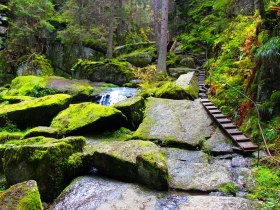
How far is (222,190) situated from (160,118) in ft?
12.1

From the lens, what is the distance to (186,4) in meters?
26.9

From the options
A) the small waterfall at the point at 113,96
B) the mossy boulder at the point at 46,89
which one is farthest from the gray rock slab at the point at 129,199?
the small waterfall at the point at 113,96

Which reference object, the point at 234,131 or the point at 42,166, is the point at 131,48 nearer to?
the point at 234,131

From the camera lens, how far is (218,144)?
6457 mm

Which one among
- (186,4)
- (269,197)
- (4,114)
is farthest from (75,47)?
(269,197)

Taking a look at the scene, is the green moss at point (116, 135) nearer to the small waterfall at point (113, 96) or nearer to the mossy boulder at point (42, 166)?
the mossy boulder at point (42, 166)

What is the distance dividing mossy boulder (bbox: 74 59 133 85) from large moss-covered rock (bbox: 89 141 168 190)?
12407mm

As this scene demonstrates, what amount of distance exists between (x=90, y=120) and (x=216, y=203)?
438 cm

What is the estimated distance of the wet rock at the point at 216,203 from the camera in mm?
3883

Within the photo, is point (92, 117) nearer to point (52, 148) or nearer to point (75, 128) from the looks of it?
point (75, 128)

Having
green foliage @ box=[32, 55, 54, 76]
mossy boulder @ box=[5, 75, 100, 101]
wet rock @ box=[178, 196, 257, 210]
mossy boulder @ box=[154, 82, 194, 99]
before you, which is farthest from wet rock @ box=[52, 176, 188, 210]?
green foliage @ box=[32, 55, 54, 76]

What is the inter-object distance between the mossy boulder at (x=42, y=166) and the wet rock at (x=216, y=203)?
2.22 m

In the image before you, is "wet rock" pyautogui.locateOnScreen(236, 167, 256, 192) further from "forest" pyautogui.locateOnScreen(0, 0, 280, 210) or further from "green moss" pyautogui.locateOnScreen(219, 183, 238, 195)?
"green moss" pyautogui.locateOnScreen(219, 183, 238, 195)

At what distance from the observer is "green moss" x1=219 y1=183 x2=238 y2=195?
Result: 4449 mm
